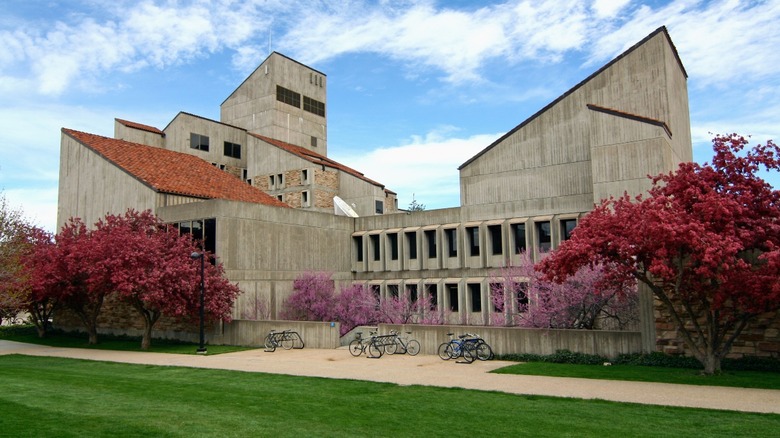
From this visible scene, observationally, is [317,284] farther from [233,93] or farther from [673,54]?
[233,93]

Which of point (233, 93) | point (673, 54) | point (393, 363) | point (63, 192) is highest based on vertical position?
point (233, 93)

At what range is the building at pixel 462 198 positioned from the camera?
3084 centimetres

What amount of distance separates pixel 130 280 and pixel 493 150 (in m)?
21.7

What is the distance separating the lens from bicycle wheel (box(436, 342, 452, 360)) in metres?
21.2

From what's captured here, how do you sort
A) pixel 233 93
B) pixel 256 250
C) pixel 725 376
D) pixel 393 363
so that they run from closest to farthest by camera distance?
pixel 725 376, pixel 393 363, pixel 256 250, pixel 233 93

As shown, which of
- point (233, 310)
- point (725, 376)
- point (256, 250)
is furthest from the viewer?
point (256, 250)

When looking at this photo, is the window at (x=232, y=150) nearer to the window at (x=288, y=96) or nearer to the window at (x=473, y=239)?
the window at (x=288, y=96)

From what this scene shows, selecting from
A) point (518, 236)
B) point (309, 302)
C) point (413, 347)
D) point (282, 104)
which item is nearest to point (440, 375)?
point (413, 347)

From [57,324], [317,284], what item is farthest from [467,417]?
[57,324]

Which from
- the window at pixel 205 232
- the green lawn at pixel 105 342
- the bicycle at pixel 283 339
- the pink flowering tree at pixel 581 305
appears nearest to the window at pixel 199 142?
the green lawn at pixel 105 342

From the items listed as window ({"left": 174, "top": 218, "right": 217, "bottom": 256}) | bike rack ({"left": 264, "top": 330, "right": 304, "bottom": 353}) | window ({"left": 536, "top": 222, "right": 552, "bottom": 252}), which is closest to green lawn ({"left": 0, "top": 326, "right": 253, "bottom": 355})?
bike rack ({"left": 264, "top": 330, "right": 304, "bottom": 353})

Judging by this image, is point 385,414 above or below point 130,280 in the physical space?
below

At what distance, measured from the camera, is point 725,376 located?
52.0ft

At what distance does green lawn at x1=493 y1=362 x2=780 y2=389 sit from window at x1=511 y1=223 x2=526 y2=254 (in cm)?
1566
